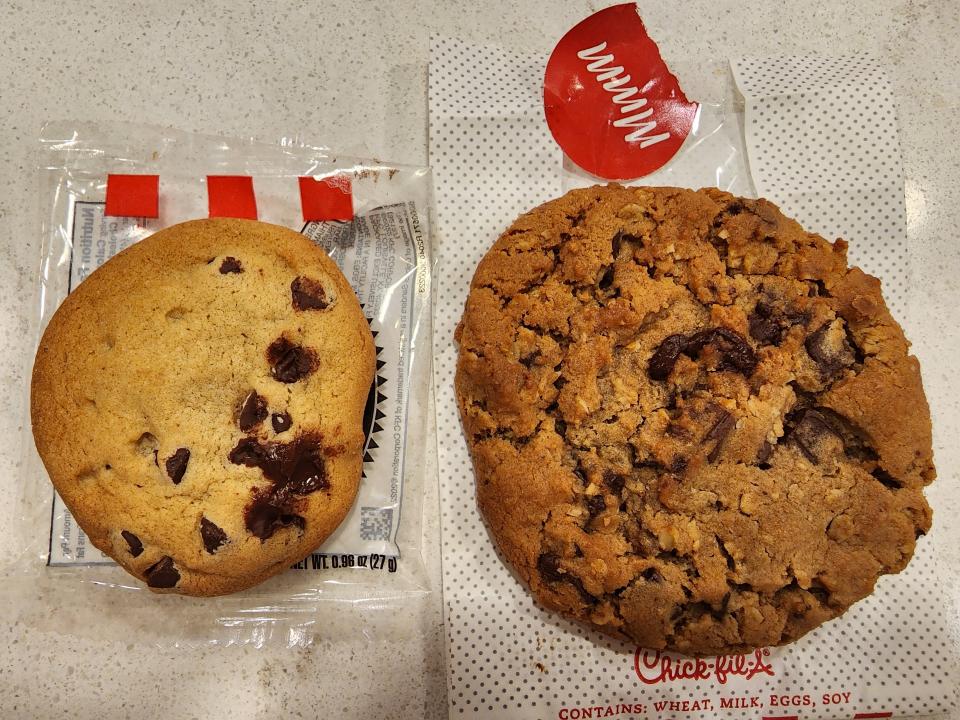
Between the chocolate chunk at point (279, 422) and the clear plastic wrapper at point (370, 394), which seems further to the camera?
the clear plastic wrapper at point (370, 394)

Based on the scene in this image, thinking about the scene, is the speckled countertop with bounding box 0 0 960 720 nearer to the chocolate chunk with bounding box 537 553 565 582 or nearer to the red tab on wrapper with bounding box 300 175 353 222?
the red tab on wrapper with bounding box 300 175 353 222

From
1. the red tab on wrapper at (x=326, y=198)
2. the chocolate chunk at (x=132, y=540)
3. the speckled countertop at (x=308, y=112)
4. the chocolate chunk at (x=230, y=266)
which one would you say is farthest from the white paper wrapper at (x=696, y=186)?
the chocolate chunk at (x=132, y=540)

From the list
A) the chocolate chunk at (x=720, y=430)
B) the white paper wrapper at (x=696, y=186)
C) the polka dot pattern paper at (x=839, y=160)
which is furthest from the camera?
the polka dot pattern paper at (x=839, y=160)

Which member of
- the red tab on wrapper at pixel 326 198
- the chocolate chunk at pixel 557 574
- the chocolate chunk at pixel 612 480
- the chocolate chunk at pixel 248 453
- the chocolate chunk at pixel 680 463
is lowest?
the chocolate chunk at pixel 557 574

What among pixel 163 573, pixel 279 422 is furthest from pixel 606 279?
pixel 163 573

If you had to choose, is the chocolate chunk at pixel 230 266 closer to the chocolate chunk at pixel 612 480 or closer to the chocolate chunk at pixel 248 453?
the chocolate chunk at pixel 248 453

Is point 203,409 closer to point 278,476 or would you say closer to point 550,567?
point 278,476

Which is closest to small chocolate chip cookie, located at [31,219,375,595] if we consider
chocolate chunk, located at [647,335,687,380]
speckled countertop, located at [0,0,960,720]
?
speckled countertop, located at [0,0,960,720]
